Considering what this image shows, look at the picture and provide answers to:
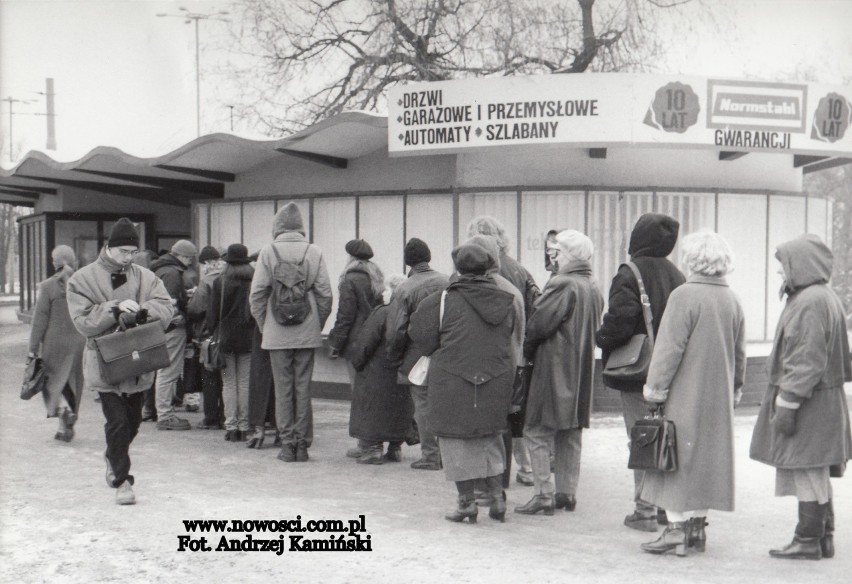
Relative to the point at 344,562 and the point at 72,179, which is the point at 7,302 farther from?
the point at 344,562

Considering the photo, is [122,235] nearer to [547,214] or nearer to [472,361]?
[472,361]

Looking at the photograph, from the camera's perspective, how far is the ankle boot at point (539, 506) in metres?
6.40

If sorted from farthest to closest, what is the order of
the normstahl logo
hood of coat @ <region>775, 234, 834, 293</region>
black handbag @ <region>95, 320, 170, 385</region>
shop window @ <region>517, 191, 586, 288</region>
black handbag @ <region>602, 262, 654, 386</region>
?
1. shop window @ <region>517, 191, 586, 288</region>
2. the normstahl logo
3. black handbag @ <region>95, 320, 170, 385</region>
4. black handbag @ <region>602, 262, 654, 386</region>
5. hood of coat @ <region>775, 234, 834, 293</region>

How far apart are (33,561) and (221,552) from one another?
985 millimetres

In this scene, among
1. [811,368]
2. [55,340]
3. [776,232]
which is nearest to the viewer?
[811,368]

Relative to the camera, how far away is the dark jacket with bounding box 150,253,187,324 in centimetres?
974

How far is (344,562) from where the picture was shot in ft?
17.5

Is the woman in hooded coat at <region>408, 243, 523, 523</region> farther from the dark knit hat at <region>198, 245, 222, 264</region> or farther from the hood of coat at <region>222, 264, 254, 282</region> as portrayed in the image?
the dark knit hat at <region>198, 245, 222, 264</region>

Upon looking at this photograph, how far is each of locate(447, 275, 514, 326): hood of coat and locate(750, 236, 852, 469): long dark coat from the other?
5.25 ft

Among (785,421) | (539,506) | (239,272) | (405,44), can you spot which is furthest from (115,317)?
(405,44)

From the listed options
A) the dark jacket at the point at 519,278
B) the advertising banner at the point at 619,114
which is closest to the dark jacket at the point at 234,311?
the advertising banner at the point at 619,114

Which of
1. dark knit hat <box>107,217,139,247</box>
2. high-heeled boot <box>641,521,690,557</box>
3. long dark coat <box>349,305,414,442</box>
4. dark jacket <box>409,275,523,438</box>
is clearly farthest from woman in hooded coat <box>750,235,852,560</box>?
dark knit hat <box>107,217,139,247</box>

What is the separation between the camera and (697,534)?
5.56 meters

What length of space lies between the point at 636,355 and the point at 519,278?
60.9 inches
